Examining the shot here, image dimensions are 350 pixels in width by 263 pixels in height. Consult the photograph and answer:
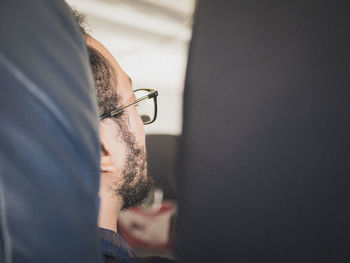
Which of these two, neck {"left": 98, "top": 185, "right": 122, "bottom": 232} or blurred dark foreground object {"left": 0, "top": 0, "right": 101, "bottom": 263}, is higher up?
blurred dark foreground object {"left": 0, "top": 0, "right": 101, "bottom": 263}

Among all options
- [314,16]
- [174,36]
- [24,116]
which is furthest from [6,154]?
[174,36]

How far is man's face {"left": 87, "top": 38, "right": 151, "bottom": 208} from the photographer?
2.91ft

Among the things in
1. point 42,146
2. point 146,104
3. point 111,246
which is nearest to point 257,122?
point 42,146

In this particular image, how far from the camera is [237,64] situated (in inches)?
12.9

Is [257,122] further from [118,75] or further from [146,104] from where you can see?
[146,104]

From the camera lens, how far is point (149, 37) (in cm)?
324

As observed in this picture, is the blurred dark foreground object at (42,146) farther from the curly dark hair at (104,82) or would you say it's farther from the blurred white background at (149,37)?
the blurred white background at (149,37)

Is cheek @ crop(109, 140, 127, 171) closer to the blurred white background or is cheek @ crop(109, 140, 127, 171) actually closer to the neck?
A: the neck

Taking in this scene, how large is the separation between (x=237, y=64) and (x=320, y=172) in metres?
0.18

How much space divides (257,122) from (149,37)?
3.14m

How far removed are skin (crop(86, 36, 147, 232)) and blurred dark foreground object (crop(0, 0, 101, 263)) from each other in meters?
0.53

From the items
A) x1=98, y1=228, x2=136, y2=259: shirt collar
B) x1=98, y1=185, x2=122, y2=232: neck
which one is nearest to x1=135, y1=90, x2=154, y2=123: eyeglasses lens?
x1=98, y1=185, x2=122, y2=232: neck

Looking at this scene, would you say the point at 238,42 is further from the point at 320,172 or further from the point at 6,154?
the point at 6,154

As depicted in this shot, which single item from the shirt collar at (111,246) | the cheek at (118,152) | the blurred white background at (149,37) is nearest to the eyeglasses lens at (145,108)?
the cheek at (118,152)
